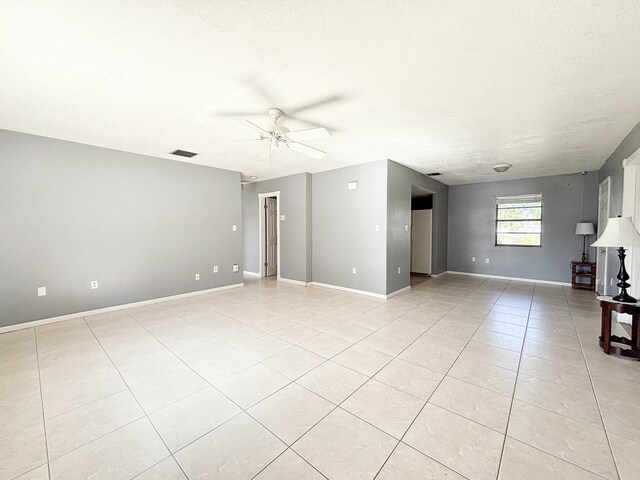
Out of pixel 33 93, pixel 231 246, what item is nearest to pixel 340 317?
pixel 231 246

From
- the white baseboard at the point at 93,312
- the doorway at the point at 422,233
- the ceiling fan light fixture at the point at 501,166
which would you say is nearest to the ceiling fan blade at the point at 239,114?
the white baseboard at the point at 93,312

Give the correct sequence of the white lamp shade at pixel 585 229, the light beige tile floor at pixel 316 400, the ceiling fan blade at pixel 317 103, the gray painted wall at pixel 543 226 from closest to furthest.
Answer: the light beige tile floor at pixel 316 400
the ceiling fan blade at pixel 317 103
the white lamp shade at pixel 585 229
the gray painted wall at pixel 543 226

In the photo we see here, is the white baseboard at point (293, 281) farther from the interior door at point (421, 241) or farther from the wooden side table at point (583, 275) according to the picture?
the wooden side table at point (583, 275)

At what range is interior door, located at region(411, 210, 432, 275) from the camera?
713cm

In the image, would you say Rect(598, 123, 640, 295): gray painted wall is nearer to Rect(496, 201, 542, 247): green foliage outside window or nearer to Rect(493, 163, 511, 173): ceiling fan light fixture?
Rect(493, 163, 511, 173): ceiling fan light fixture

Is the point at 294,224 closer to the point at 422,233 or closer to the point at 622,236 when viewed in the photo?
the point at 422,233

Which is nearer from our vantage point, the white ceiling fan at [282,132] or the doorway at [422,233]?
the white ceiling fan at [282,132]

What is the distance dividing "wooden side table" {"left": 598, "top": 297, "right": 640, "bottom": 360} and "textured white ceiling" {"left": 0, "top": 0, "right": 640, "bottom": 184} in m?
1.96

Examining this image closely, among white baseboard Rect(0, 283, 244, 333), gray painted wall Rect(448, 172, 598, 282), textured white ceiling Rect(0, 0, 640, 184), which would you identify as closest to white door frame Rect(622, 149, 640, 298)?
textured white ceiling Rect(0, 0, 640, 184)

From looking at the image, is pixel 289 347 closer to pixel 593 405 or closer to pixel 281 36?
pixel 593 405

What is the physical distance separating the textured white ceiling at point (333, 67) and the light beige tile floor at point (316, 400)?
2.51 m

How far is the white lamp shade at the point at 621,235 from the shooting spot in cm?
249

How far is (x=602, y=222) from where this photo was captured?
5.05 m

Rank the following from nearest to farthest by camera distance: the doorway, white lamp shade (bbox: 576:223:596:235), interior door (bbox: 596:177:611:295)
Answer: interior door (bbox: 596:177:611:295), white lamp shade (bbox: 576:223:596:235), the doorway
